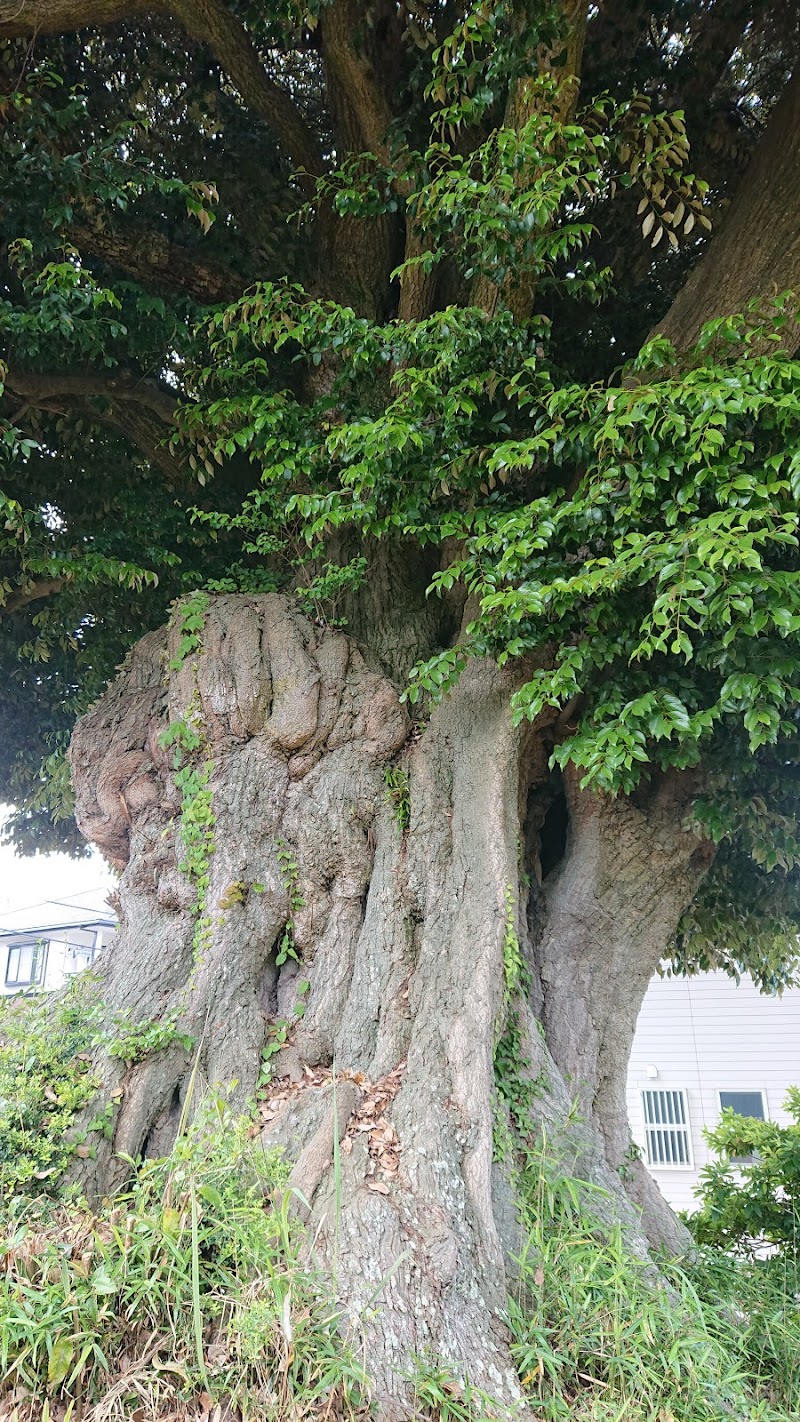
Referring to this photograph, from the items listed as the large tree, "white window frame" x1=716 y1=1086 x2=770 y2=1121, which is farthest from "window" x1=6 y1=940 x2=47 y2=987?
the large tree

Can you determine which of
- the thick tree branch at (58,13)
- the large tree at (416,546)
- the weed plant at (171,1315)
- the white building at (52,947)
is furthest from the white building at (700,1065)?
the thick tree branch at (58,13)

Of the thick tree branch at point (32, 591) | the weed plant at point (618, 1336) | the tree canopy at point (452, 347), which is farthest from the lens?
the thick tree branch at point (32, 591)

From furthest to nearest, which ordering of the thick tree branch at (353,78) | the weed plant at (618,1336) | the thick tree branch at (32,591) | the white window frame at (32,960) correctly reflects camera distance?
the white window frame at (32,960), the thick tree branch at (32,591), the thick tree branch at (353,78), the weed plant at (618,1336)

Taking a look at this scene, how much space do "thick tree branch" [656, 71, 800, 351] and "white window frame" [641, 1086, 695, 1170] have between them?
12640 mm

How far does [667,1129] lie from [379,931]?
11.7 meters

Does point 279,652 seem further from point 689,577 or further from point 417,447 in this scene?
point 689,577

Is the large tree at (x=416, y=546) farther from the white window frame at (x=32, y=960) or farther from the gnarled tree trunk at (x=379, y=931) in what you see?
the white window frame at (x=32, y=960)

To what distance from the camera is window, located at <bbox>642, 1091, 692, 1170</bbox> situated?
13.9 metres

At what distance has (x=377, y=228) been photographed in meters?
6.18

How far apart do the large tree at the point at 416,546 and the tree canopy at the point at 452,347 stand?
0.03 m

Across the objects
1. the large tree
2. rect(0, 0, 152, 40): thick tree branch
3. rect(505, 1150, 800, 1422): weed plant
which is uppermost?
rect(0, 0, 152, 40): thick tree branch

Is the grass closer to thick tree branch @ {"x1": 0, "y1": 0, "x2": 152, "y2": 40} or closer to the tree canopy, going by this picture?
the tree canopy

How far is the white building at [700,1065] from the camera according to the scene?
14031mm

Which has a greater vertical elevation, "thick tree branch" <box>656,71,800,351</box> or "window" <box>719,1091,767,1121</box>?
"thick tree branch" <box>656,71,800,351</box>
